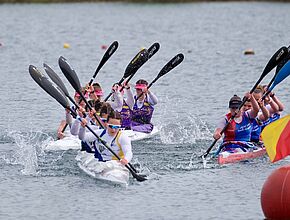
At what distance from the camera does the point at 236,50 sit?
34.2 m

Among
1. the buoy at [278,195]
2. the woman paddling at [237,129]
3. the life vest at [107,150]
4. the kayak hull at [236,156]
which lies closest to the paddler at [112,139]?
the life vest at [107,150]

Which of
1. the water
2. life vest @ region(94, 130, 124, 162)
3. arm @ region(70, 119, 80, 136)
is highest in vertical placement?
arm @ region(70, 119, 80, 136)

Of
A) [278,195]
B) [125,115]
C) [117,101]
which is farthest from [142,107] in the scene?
[278,195]

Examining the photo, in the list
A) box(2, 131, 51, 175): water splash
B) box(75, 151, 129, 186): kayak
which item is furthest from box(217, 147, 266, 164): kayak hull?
box(2, 131, 51, 175): water splash

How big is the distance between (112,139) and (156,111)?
734 centimetres

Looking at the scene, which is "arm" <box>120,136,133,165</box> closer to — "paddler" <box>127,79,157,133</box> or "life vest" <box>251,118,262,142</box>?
"life vest" <box>251,118,262,142</box>

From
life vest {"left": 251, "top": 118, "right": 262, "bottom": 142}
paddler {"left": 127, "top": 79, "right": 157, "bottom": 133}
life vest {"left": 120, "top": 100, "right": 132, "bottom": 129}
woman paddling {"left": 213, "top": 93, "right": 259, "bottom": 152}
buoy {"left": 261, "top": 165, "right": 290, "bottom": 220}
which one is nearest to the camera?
buoy {"left": 261, "top": 165, "right": 290, "bottom": 220}

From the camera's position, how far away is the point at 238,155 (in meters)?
15.8

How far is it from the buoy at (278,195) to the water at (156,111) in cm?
74

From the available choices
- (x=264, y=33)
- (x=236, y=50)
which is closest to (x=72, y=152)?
(x=236, y=50)

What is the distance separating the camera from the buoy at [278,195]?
38.5 ft

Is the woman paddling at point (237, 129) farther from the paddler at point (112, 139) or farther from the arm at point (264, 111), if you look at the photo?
the paddler at point (112, 139)

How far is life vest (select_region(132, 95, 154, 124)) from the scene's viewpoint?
18719 millimetres

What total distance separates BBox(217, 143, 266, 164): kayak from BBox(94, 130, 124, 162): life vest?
2003 mm
